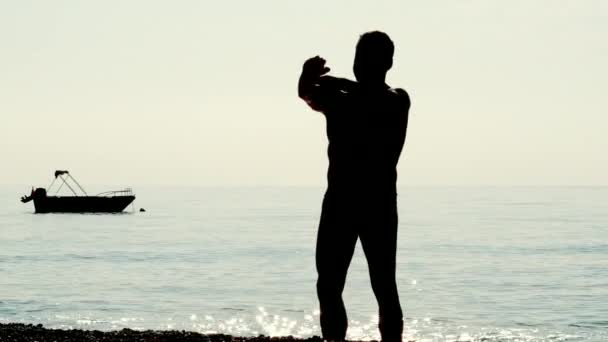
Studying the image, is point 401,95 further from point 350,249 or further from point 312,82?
point 350,249

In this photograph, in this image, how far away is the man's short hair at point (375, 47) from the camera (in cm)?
583

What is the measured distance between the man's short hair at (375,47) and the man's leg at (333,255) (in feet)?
3.31

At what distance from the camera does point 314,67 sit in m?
5.71

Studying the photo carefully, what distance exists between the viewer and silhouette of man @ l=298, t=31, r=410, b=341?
19.1ft

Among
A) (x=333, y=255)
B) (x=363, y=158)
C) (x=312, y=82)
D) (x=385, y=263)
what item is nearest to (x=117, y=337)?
(x=333, y=255)

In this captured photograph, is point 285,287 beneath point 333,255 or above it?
beneath

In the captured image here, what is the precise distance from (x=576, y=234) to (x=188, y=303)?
6534cm

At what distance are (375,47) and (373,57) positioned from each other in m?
0.07

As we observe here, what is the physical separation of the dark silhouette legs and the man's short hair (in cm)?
Result: 100

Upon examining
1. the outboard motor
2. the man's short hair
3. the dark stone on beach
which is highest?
the outboard motor

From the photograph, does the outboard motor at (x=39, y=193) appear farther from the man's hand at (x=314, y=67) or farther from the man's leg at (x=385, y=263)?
the man's hand at (x=314, y=67)

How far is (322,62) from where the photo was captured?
5734 millimetres

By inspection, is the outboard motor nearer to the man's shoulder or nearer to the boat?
the boat

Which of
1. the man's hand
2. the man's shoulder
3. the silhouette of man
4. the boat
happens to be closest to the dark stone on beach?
the silhouette of man
